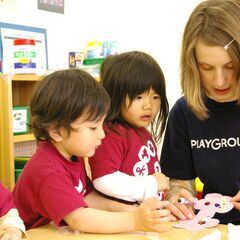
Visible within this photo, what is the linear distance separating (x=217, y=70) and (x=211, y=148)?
256mm

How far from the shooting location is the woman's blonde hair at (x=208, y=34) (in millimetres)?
953

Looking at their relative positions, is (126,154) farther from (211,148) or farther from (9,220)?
(9,220)

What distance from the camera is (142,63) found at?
1.14 metres

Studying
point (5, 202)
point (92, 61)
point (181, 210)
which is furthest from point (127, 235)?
point (92, 61)

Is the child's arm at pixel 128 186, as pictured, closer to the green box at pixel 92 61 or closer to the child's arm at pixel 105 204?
the child's arm at pixel 105 204

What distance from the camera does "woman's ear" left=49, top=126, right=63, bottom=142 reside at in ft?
3.04

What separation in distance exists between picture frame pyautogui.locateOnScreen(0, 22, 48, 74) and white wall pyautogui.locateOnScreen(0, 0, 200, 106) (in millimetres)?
39

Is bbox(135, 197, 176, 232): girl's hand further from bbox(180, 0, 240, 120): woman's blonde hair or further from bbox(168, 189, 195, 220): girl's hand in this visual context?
bbox(180, 0, 240, 120): woman's blonde hair

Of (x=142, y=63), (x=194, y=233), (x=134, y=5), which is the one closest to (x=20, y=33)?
(x=134, y=5)

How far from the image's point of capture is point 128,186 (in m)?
1.03

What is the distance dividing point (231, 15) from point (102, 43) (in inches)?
76.1

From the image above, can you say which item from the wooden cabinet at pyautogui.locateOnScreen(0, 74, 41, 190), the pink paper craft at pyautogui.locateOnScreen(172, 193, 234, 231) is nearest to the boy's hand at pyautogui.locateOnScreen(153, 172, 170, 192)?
the pink paper craft at pyautogui.locateOnScreen(172, 193, 234, 231)

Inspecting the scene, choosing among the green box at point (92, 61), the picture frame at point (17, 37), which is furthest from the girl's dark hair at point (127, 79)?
the green box at point (92, 61)

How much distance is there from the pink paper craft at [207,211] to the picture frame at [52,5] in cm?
189
